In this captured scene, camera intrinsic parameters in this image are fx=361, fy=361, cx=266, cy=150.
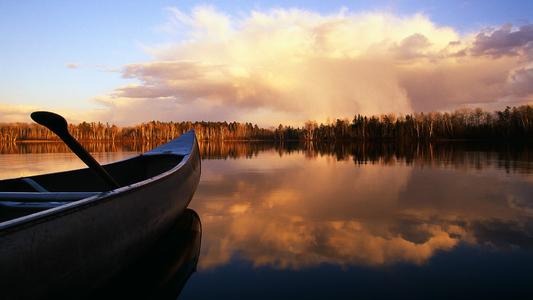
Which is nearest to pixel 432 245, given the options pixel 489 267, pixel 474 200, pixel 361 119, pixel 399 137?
pixel 489 267

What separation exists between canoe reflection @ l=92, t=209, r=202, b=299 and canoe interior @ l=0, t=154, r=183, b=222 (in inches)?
47.3

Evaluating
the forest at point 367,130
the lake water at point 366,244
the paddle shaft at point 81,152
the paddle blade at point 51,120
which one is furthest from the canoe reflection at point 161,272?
the forest at point 367,130

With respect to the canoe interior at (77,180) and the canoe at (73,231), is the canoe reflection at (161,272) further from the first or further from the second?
the canoe interior at (77,180)

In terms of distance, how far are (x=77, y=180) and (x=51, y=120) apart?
10.0 ft

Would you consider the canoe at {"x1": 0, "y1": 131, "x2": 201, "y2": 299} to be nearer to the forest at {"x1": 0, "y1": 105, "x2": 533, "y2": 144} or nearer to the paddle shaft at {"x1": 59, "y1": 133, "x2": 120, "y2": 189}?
the paddle shaft at {"x1": 59, "y1": 133, "x2": 120, "y2": 189}

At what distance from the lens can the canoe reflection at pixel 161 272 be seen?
4.10 m

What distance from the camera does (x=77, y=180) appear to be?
6461 mm

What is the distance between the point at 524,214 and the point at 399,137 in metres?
84.0

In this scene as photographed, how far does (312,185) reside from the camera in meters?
12.2

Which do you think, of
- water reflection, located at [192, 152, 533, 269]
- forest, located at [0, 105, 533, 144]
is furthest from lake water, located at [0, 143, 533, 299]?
forest, located at [0, 105, 533, 144]

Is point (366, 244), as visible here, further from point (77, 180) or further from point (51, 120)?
point (77, 180)

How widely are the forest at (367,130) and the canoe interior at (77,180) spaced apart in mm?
72595

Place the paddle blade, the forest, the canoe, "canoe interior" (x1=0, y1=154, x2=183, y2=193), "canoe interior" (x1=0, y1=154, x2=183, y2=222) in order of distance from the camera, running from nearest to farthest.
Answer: the canoe → the paddle blade → "canoe interior" (x1=0, y1=154, x2=183, y2=222) → "canoe interior" (x1=0, y1=154, x2=183, y2=193) → the forest

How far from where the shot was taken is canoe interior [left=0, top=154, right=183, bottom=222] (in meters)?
4.19
